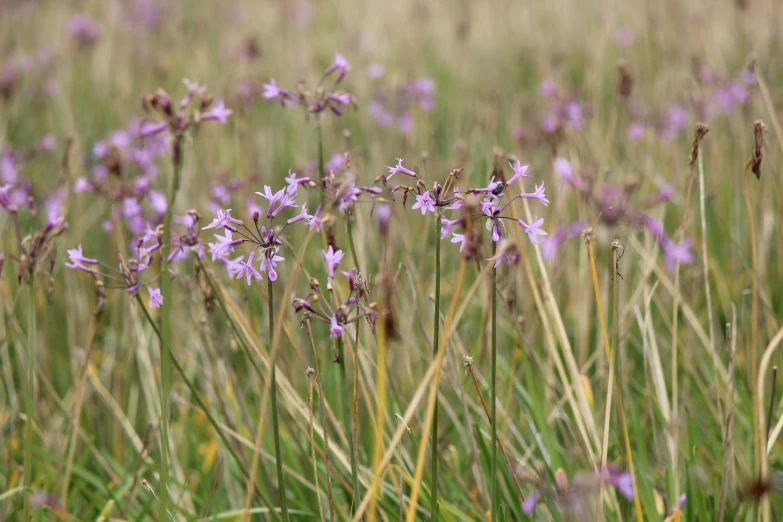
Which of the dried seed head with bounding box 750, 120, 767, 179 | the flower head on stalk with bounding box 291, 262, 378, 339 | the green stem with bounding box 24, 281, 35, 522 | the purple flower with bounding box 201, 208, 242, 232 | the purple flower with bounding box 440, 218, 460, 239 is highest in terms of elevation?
the dried seed head with bounding box 750, 120, 767, 179

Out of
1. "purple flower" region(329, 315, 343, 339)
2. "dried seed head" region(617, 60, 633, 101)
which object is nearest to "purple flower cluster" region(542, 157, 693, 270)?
"dried seed head" region(617, 60, 633, 101)

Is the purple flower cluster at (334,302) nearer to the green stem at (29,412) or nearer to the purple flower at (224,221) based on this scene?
the purple flower at (224,221)

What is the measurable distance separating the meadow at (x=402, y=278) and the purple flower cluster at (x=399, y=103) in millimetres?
23

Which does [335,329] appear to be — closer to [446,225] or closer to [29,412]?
[446,225]

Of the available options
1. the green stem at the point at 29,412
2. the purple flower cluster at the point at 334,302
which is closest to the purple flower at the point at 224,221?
the purple flower cluster at the point at 334,302

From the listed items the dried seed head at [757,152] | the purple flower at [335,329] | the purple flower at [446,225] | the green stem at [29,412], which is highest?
the dried seed head at [757,152]

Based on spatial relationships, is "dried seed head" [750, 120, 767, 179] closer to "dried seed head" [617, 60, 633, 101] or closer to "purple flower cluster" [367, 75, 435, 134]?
"dried seed head" [617, 60, 633, 101]

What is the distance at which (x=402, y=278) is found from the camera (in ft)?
8.22

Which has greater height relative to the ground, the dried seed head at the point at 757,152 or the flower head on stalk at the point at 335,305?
the dried seed head at the point at 757,152

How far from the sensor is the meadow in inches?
49.6

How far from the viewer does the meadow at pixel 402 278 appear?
1.26 metres

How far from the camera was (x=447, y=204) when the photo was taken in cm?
112

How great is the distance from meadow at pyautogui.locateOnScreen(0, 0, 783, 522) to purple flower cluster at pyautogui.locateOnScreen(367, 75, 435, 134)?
0.02 meters

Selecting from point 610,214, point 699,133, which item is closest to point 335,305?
point 699,133
